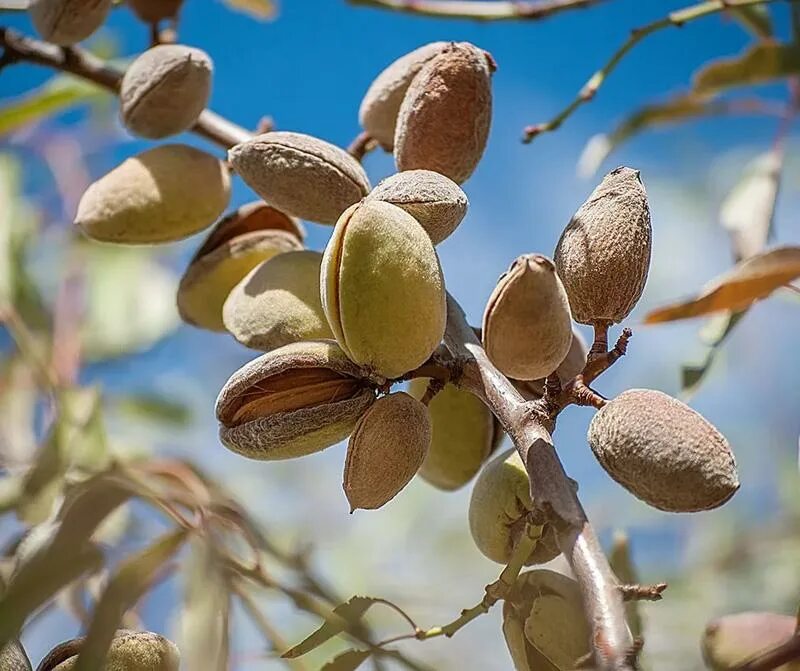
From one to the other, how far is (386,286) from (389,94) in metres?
0.32

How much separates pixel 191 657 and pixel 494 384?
28cm

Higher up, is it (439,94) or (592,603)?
(439,94)

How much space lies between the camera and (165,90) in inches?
42.1

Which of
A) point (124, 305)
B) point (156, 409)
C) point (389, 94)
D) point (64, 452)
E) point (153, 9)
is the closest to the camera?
point (389, 94)

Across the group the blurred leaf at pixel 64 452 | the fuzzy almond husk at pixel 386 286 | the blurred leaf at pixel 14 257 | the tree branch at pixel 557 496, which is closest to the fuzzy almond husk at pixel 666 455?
the tree branch at pixel 557 496

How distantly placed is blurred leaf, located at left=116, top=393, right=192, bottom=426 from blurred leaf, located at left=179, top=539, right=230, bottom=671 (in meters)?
1.39

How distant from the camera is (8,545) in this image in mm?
1131

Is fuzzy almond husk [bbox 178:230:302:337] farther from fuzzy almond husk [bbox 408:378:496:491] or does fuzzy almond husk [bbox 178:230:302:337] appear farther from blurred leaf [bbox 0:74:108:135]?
blurred leaf [bbox 0:74:108:135]

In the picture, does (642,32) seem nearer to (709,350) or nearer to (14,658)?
(709,350)

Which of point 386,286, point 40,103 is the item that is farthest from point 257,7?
point 386,286

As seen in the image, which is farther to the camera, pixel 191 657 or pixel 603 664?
pixel 191 657

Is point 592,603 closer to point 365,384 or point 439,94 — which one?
point 365,384

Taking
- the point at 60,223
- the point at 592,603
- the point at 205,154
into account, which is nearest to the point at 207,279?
the point at 205,154

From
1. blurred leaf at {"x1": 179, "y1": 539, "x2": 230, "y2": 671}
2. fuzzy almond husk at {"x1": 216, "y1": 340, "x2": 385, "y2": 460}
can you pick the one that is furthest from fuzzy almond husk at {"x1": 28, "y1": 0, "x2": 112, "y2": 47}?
blurred leaf at {"x1": 179, "y1": 539, "x2": 230, "y2": 671}
